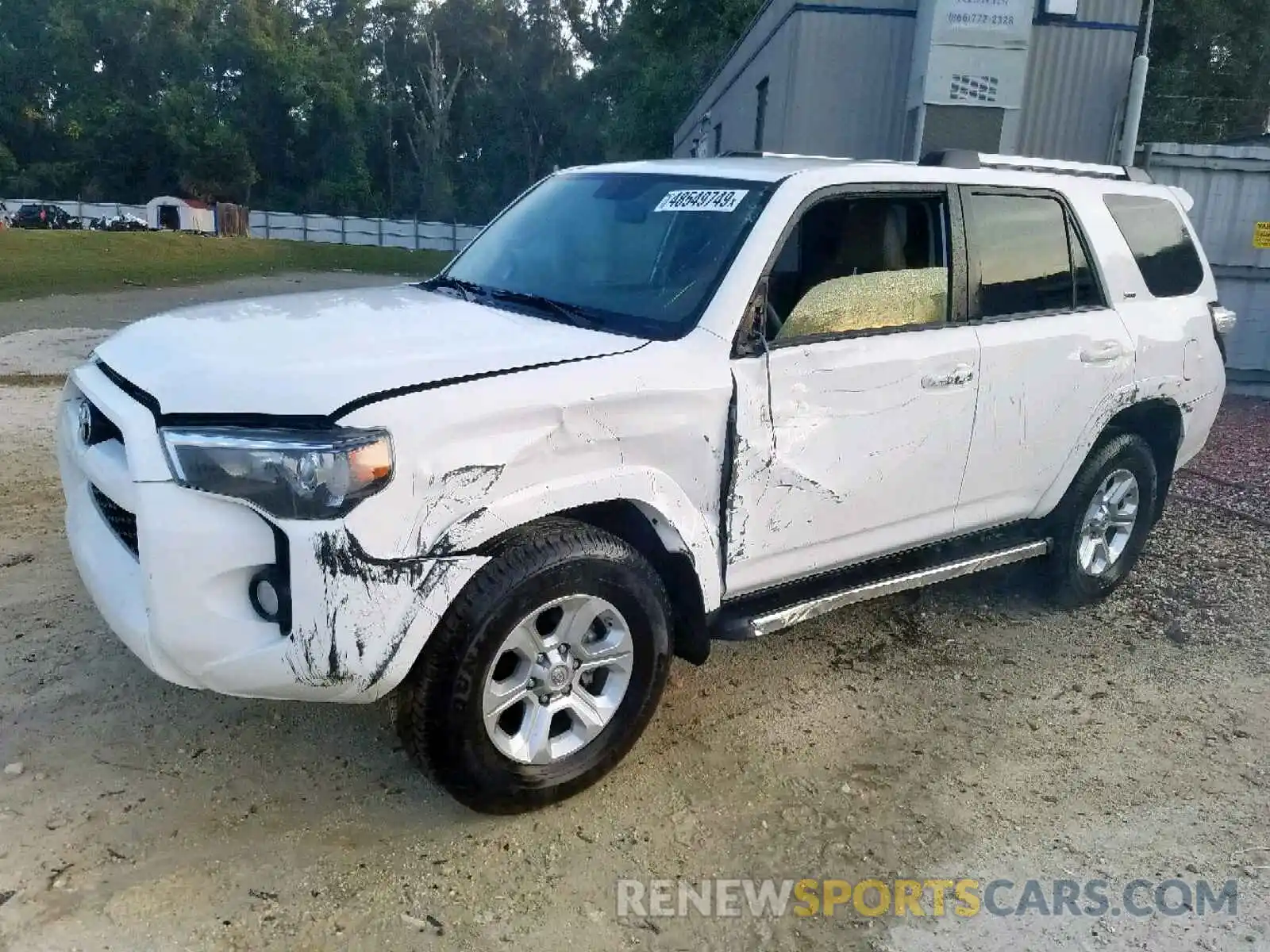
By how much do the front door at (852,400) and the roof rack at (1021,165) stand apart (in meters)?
0.34

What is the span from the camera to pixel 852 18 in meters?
12.9

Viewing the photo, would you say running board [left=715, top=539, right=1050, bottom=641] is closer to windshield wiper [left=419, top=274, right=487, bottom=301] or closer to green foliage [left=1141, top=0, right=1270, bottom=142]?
windshield wiper [left=419, top=274, right=487, bottom=301]

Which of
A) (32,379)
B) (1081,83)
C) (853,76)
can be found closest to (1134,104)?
(1081,83)

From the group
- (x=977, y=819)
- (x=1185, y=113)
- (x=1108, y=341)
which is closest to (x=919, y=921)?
(x=977, y=819)

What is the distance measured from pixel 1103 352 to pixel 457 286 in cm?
268

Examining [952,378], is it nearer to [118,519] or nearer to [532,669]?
[532,669]

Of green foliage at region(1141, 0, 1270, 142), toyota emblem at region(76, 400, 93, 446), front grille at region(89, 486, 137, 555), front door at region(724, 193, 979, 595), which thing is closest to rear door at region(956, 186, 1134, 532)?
front door at region(724, 193, 979, 595)

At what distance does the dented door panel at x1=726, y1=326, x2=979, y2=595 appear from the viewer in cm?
341

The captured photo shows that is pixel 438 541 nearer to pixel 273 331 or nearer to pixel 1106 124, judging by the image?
pixel 273 331

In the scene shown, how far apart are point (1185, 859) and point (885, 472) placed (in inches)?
58.9

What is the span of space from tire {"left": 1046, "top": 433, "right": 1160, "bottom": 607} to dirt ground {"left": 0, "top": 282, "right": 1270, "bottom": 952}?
259 millimetres

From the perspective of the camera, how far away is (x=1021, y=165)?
4.57 metres

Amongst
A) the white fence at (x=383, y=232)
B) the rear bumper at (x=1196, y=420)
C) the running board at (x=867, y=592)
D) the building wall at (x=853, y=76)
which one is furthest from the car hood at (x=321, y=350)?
the white fence at (x=383, y=232)

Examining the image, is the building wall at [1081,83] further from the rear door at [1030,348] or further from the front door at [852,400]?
the front door at [852,400]
